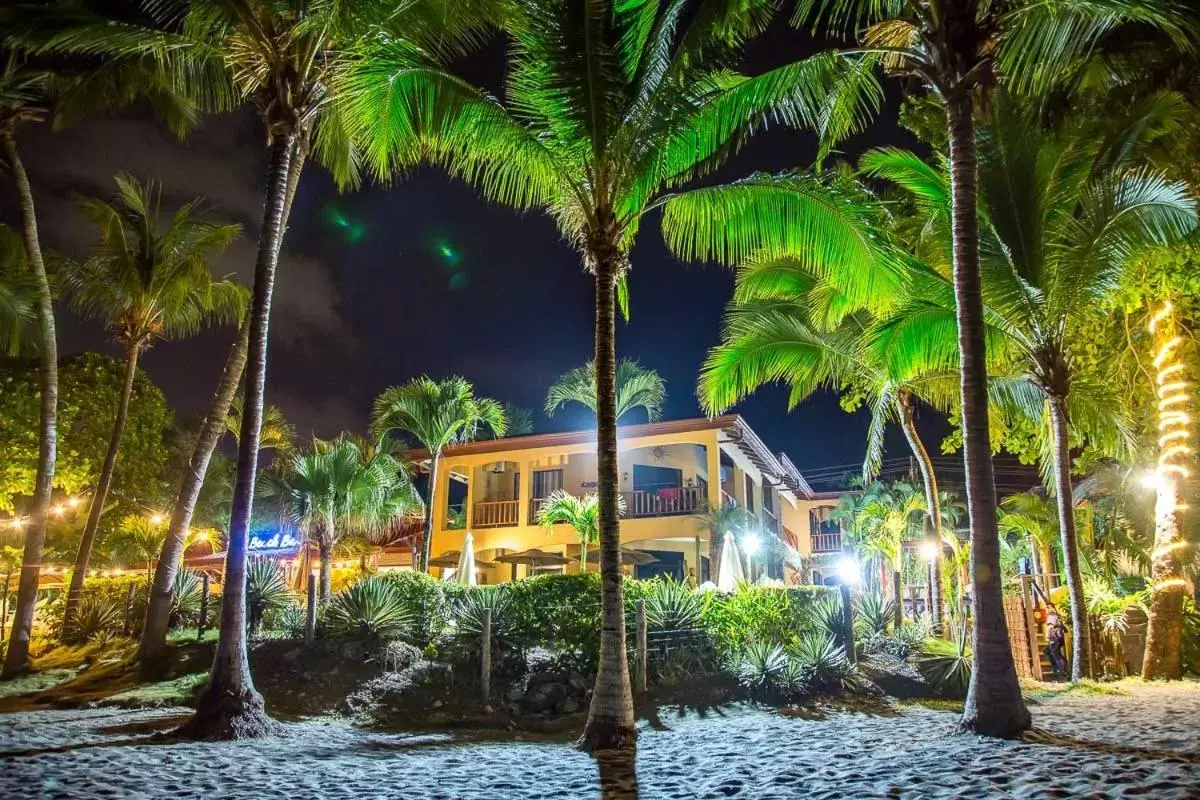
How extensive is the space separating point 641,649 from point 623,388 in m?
10.5

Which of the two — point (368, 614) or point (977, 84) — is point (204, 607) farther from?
point (977, 84)

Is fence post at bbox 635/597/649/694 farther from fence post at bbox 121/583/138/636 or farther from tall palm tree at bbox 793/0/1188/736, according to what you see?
fence post at bbox 121/583/138/636

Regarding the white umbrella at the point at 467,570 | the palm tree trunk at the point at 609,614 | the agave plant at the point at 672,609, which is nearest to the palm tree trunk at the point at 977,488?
the palm tree trunk at the point at 609,614

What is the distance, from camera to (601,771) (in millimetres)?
6605

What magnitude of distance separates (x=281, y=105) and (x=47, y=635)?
43.4 feet

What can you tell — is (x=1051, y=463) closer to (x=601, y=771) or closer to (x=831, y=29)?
(x=831, y=29)

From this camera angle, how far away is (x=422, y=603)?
12625mm

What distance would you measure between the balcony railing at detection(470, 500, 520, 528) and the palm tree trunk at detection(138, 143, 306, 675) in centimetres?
1383

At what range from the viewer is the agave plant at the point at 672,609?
439 inches

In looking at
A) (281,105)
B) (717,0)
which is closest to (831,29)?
(717,0)

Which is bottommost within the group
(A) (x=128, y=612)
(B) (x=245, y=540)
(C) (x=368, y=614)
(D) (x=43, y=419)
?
(A) (x=128, y=612)

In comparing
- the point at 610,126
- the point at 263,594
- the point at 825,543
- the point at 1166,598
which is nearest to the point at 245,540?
the point at 263,594

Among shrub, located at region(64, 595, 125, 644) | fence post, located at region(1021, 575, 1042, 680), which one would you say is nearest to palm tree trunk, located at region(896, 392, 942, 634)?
fence post, located at region(1021, 575, 1042, 680)

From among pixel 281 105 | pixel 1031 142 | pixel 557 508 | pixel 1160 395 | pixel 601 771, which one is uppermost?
pixel 1031 142
